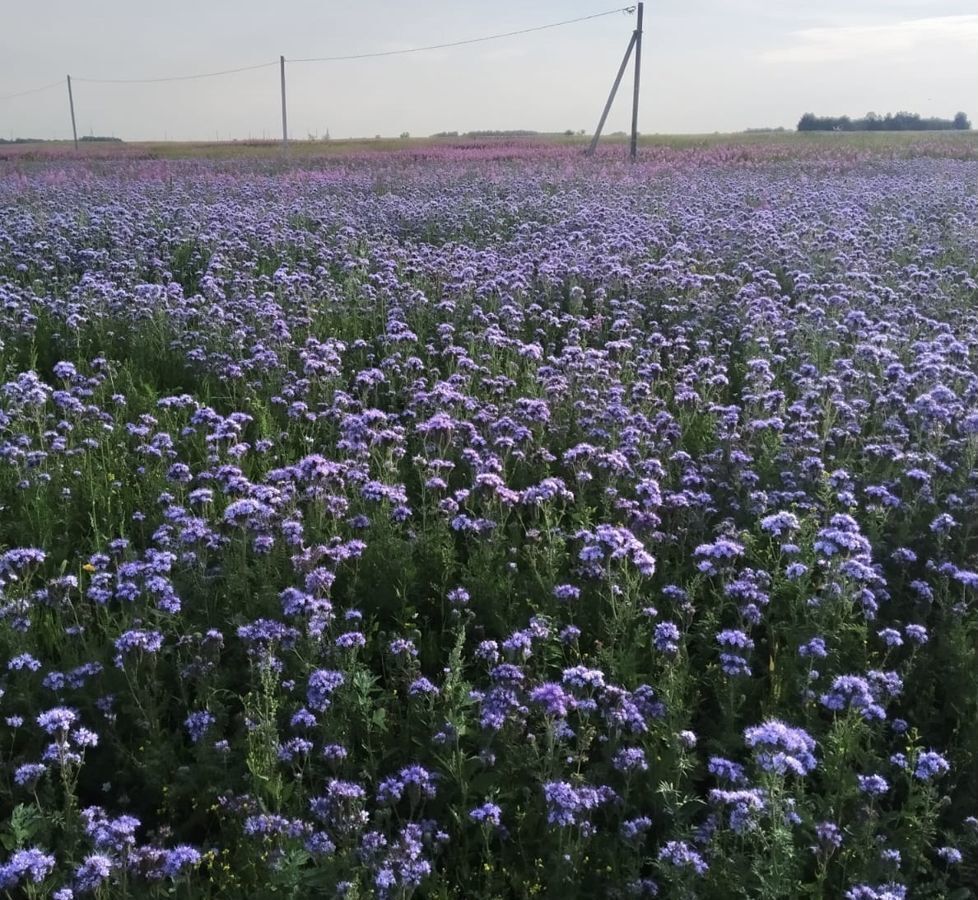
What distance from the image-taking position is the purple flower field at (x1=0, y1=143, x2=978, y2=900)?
3119 mm

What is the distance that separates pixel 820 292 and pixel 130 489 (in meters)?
6.72

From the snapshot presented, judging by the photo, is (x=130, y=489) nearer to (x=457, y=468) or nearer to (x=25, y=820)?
(x=457, y=468)

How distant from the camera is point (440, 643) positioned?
4.43 meters

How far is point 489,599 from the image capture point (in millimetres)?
4441

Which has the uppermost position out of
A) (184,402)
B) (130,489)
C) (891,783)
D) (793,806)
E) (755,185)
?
(755,185)

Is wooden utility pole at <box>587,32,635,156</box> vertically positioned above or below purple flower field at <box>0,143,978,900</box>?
above

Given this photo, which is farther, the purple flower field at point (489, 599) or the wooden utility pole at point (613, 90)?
the wooden utility pole at point (613, 90)

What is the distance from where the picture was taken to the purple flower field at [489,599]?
10.2 ft

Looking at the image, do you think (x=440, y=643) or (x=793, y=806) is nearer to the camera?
(x=793, y=806)

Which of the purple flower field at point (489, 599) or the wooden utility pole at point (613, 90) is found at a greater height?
the wooden utility pole at point (613, 90)

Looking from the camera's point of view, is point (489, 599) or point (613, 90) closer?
point (489, 599)

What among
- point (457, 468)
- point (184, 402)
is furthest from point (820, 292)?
point (184, 402)

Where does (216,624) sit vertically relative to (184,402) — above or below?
below

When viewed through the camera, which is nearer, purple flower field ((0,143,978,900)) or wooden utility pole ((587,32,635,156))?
purple flower field ((0,143,978,900))
